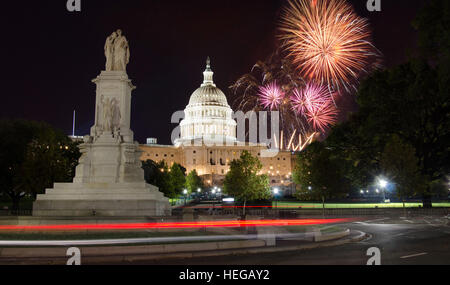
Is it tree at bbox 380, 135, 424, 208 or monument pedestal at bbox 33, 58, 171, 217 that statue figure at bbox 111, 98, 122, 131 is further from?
tree at bbox 380, 135, 424, 208

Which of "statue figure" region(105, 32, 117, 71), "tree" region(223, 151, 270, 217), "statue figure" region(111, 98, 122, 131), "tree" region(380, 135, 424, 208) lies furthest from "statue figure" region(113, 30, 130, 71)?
"tree" region(380, 135, 424, 208)

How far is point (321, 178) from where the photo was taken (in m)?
47.6

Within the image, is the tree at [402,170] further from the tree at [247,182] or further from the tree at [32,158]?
the tree at [32,158]

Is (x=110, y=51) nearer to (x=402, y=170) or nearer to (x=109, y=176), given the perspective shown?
(x=109, y=176)

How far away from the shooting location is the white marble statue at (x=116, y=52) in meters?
31.0

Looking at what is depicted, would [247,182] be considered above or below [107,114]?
below

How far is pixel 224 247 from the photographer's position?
1530cm

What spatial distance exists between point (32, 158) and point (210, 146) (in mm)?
127690

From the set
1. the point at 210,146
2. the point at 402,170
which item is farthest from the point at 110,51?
the point at 210,146

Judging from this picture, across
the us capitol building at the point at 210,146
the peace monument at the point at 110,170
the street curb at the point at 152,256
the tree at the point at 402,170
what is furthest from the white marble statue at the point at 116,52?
the us capitol building at the point at 210,146

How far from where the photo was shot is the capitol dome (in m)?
167

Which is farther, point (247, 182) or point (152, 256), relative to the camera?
point (247, 182)

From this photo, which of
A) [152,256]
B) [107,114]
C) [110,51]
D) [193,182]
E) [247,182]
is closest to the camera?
[152,256]
